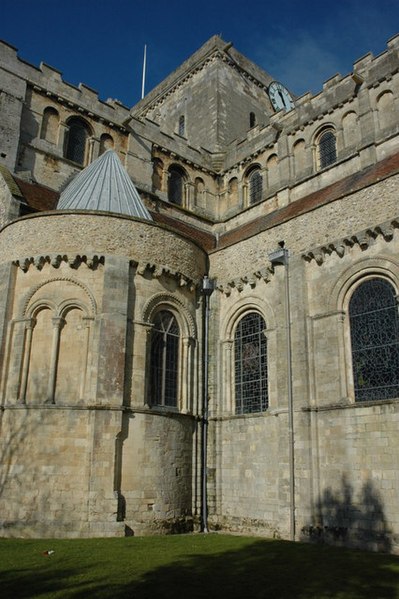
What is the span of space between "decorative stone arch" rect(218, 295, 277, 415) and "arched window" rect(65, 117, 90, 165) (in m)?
10.9

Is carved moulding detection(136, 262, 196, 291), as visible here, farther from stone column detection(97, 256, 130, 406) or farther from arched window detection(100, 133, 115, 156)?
arched window detection(100, 133, 115, 156)

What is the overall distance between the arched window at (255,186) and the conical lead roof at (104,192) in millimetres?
8130

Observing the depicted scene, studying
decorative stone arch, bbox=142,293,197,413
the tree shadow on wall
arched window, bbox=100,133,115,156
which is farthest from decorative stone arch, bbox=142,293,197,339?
arched window, bbox=100,133,115,156

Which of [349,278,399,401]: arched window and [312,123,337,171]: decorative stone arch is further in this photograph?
[312,123,337,171]: decorative stone arch

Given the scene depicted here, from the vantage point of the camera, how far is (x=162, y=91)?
1468 inches

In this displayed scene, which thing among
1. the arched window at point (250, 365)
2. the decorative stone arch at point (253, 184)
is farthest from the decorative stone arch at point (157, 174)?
the arched window at point (250, 365)

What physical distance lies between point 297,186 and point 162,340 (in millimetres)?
10463

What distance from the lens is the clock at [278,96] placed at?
3603cm

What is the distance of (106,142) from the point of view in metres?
26.2

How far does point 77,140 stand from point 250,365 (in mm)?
13849

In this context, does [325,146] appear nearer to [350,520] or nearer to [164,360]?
[164,360]

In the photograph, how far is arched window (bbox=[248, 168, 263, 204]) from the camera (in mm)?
27400

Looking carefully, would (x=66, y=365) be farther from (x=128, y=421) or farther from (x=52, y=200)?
(x=52, y=200)

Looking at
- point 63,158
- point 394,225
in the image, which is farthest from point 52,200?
point 394,225
